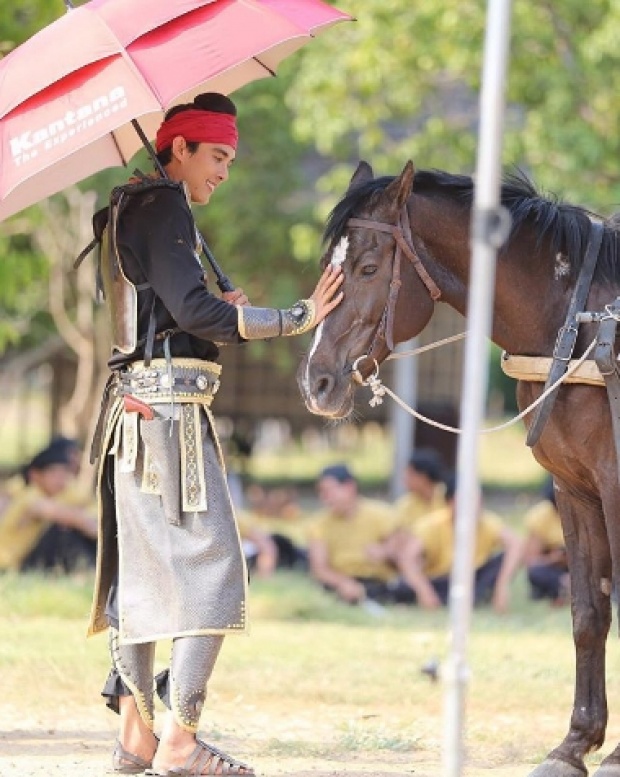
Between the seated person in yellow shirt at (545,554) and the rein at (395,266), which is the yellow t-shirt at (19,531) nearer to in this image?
the seated person in yellow shirt at (545,554)

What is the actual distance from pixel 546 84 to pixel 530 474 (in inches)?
518

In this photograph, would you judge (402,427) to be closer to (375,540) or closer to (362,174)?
(375,540)

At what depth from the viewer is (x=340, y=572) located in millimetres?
11656

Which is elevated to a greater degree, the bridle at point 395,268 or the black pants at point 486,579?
the bridle at point 395,268

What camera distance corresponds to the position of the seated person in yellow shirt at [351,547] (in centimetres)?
1147

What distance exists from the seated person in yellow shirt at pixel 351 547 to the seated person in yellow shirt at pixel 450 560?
174 millimetres

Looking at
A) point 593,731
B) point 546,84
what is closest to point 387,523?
point 546,84

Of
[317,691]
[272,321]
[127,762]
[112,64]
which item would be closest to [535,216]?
[272,321]

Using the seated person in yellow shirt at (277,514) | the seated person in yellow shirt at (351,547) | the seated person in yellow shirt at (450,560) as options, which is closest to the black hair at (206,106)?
the seated person in yellow shirt at (351,547)

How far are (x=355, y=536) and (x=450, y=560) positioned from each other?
78cm

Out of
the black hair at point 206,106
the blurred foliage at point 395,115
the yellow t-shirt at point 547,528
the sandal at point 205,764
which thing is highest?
the blurred foliage at point 395,115

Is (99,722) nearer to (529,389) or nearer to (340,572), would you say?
(529,389)

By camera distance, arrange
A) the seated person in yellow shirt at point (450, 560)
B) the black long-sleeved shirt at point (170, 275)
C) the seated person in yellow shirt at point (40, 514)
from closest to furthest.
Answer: the black long-sleeved shirt at point (170, 275) < the seated person in yellow shirt at point (40, 514) < the seated person in yellow shirt at point (450, 560)

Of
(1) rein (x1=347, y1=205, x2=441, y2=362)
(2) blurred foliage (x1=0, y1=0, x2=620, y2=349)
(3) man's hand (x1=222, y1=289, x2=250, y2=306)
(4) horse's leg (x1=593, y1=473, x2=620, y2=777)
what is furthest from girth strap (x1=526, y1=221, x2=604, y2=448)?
(2) blurred foliage (x1=0, y1=0, x2=620, y2=349)
